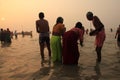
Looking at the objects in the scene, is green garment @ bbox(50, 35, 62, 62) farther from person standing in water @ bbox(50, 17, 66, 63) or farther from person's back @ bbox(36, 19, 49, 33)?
person's back @ bbox(36, 19, 49, 33)

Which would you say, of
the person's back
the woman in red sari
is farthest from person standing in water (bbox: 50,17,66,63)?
the person's back

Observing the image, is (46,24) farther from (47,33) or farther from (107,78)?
(107,78)

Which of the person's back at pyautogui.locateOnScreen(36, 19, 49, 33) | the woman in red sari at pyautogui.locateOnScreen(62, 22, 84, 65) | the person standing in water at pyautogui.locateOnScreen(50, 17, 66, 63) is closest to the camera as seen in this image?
the woman in red sari at pyautogui.locateOnScreen(62, 22, 84, 65)

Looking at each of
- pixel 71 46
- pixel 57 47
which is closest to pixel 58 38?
pixel 57 47

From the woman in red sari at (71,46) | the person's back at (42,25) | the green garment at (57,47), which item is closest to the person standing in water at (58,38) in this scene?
the green garment at (57,47)

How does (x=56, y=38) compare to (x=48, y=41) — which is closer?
(x=56, y=38)

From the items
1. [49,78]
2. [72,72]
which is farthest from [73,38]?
[49,78]

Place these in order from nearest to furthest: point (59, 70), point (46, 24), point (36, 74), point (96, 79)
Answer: point (96, 79), point (36, 74), point (59, 70), point (46, 24)

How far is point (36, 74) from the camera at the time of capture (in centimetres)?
880

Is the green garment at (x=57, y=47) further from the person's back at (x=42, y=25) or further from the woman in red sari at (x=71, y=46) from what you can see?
the person's back at (x=42, y=25)

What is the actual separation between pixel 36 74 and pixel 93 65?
2501 mm

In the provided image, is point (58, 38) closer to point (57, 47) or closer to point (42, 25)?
point (57, 47)

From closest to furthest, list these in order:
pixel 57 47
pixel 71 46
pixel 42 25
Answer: pixel 71 46 < pixel 57 47 < pixel 42 25

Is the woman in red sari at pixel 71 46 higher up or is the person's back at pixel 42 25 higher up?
the person's back at pixel 42 25
